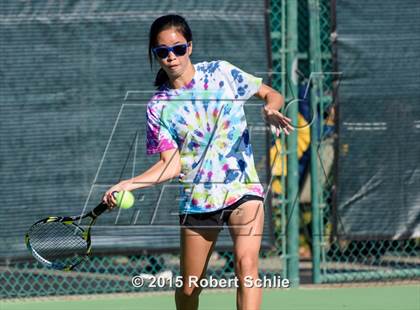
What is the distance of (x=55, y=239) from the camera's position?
19.8 ft

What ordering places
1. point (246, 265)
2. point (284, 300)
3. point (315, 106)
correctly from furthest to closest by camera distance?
point (315, 106) → point (284, 300) → point (246, 265)

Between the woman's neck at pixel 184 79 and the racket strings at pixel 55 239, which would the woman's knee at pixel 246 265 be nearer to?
the woman's neck at pixel 184 79

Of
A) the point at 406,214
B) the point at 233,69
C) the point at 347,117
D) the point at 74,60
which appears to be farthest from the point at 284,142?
the point at 233,69

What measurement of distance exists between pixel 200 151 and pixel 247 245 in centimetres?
49

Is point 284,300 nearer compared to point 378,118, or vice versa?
point 284,300

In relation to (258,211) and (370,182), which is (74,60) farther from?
(258,211)

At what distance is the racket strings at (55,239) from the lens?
5771mm

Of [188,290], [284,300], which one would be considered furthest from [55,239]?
[284,300]

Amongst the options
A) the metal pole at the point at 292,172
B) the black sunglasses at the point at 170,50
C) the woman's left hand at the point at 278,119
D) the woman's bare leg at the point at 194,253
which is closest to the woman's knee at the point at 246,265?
the woman's bare leg at the point at 194,253

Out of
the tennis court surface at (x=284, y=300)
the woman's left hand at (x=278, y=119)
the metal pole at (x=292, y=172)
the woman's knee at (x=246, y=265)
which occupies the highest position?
the woman's left hand at (x=278, y=119)

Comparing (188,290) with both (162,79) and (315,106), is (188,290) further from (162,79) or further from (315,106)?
(315,106)

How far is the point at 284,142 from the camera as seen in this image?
314 inches

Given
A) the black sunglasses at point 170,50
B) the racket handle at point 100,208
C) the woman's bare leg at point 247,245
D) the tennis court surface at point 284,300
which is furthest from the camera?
the tennis court surface at point 284,300

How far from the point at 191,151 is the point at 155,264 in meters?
3.01
